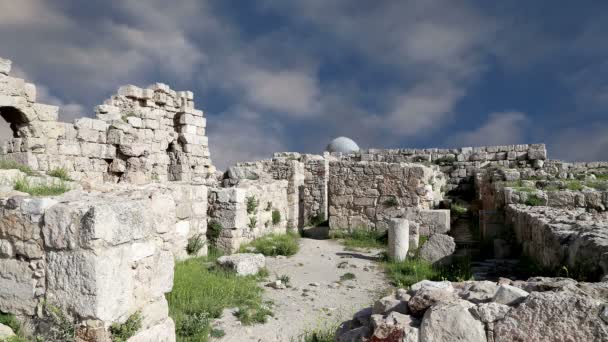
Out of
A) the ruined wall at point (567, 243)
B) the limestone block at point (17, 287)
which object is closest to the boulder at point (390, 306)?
the ruined wall at point (567, 243)

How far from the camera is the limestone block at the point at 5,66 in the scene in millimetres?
9970

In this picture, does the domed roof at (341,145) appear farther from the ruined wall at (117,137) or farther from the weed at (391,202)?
the weed at (391,202)

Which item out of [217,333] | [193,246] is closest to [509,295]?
[217,333]

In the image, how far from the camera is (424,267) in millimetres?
8164

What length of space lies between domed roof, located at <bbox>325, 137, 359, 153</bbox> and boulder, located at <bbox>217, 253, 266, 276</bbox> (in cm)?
2296

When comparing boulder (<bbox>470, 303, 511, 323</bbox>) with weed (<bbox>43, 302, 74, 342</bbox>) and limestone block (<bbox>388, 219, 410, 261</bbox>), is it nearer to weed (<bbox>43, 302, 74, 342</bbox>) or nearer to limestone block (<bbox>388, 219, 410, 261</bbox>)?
weed (<bbox>43, 302, 74, 342</bbox>)

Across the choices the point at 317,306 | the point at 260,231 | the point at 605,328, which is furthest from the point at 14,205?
the point at 260,231

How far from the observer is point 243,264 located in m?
7.57

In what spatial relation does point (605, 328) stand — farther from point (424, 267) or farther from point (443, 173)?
point (443, 173)

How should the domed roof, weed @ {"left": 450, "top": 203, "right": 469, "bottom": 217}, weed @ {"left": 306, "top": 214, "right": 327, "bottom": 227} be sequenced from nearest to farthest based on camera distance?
1. weed @ {"left": 450, "top": 203, "right": 469, "bottom": 217}
2. weed @ {"left": 306, "top": 214, "right": 327, "bottom": 227}
3. the domed roof

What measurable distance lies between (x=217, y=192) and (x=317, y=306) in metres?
4.21

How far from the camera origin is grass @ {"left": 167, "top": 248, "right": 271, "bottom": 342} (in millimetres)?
5000

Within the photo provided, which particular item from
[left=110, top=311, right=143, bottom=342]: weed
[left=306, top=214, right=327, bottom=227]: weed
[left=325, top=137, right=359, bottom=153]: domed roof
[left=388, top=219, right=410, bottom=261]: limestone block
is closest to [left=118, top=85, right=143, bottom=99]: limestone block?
[left=306, top=214, right=327, bottom=227]: weed

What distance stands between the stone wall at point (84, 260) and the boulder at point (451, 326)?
253 cm
